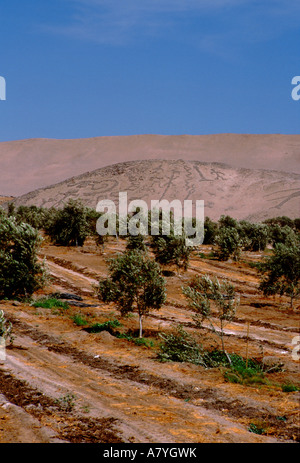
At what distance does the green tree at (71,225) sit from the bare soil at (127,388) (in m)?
27.6

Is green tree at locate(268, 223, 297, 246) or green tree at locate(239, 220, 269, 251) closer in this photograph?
green tree at locate(268, 223, 297, 246)

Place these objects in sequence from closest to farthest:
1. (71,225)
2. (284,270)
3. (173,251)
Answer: (284,270), (173,251), (71,225)

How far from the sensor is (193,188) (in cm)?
12762

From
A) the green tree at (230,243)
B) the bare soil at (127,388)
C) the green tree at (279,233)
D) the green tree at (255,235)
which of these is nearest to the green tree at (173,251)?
the green tree at (230,243)

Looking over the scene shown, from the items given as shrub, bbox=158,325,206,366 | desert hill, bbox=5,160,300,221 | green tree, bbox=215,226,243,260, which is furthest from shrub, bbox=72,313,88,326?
desert hill, bbox=5,160,300,221

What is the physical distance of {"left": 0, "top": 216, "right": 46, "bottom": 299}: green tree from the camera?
28.9m

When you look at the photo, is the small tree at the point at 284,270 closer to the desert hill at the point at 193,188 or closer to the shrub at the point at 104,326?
the shrub at the point at 104,326

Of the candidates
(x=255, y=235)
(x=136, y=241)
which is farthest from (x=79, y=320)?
(x=255, y=235)

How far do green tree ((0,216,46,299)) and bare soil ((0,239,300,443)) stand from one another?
1.23 meters

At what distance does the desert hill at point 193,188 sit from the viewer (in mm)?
116006

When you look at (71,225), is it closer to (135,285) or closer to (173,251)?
(173,251)

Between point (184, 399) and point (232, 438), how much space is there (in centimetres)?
348

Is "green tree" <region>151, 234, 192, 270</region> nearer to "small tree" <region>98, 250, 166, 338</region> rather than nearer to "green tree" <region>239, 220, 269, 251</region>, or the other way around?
"small tree" <region>98, 250, 166, 338</region>

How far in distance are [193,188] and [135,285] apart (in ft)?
348
